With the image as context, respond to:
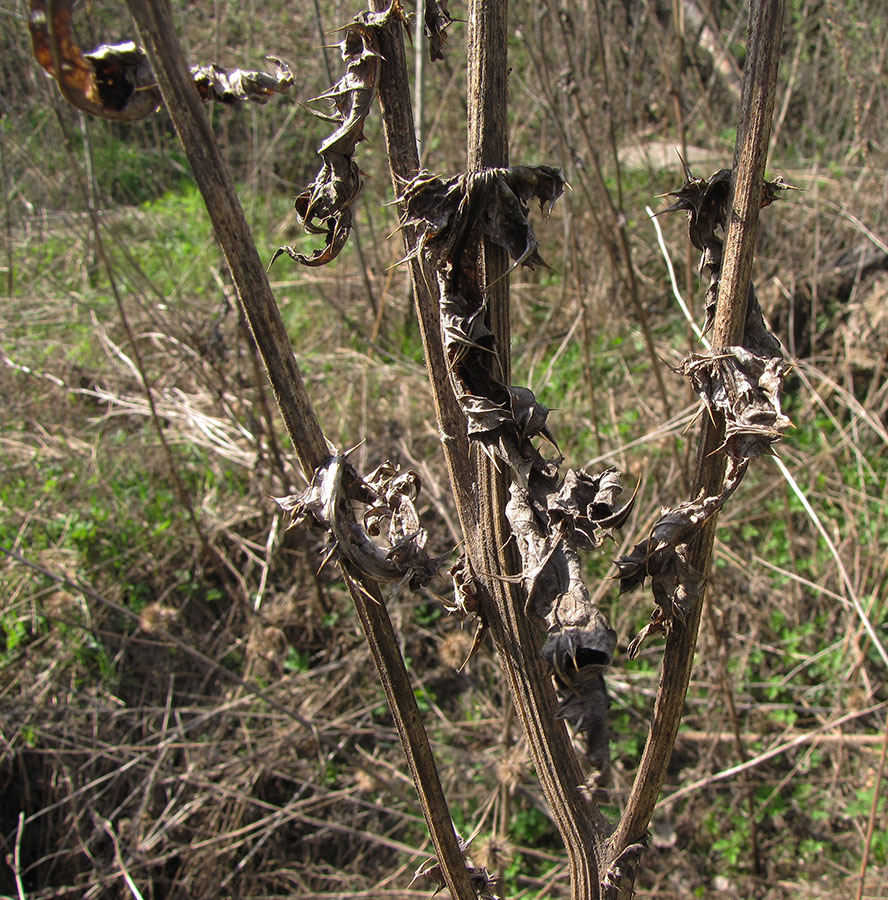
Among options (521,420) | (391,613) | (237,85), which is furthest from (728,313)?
(391,613)

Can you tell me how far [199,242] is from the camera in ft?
17.0

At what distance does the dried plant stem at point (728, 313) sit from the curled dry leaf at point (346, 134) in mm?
339

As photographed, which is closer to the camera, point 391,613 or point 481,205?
point 481,205

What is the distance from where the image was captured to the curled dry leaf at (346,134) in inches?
30.4

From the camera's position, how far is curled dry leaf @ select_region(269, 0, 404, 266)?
0.77 meters

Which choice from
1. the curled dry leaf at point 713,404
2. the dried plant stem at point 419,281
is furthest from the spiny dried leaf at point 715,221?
the dried plant stem at point 419,281

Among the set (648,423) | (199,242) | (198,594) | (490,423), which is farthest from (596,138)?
(490,423)

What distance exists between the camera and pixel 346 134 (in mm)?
788

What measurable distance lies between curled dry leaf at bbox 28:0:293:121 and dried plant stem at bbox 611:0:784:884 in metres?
0.46

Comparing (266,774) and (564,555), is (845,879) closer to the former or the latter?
(266,774)

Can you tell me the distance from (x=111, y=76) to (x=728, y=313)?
63cm

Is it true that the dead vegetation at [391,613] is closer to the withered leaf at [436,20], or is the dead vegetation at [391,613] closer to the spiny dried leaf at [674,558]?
the spiny dried leaf at [674,558]

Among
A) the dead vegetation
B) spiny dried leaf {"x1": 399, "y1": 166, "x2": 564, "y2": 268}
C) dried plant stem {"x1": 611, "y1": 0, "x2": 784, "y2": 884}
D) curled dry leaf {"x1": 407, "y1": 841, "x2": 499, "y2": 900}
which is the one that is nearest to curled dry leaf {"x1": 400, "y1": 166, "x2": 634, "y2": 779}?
spiny dried leaf {"x1": 399, "y1": 166, "x2": 564, "y2": 268}

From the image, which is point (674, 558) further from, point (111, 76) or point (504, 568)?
point (111, 76)
